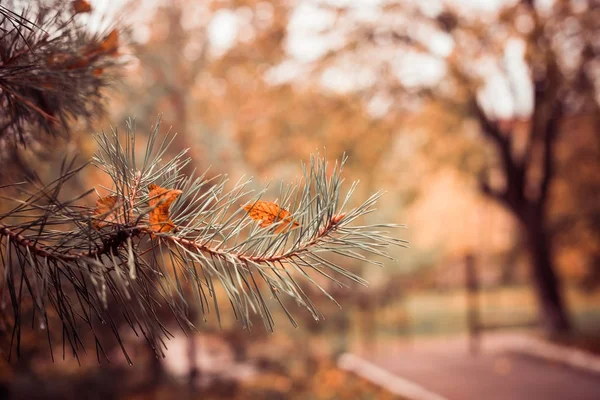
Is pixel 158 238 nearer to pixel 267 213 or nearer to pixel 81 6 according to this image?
pixel 267 213

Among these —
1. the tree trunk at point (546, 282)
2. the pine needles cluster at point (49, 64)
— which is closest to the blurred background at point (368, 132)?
the tree trunk at point (546, 282)

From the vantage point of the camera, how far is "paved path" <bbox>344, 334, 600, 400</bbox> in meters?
6.43

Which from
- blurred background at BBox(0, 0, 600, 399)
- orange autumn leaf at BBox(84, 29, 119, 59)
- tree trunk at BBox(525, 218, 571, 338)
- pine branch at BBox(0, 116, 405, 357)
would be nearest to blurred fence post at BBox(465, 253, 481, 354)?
blurred background at BBox(0, 0, 600, 399)

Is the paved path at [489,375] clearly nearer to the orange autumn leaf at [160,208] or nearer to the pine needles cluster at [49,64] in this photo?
the pine needles cluster at [49,64]

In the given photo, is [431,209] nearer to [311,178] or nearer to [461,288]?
[461,288]

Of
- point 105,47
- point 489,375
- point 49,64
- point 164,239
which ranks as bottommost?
point 489,375

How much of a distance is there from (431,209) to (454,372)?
49.0ft

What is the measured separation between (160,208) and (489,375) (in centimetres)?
740

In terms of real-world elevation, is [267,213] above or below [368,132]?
below

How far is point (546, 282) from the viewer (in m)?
9.99

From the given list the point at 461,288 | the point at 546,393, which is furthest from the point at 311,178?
the point at 461,288

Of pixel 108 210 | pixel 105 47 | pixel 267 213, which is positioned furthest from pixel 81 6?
pixel 267 213

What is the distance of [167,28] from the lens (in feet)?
24.2

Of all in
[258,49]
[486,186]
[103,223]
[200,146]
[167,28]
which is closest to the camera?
[103,223]
